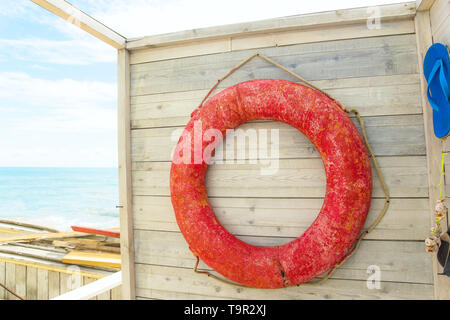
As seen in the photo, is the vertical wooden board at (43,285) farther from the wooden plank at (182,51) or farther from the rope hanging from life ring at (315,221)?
the wooden plank at (182,51)

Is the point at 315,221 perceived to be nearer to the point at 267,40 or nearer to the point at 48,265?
the point at 267,40

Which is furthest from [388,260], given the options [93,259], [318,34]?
[93,259]

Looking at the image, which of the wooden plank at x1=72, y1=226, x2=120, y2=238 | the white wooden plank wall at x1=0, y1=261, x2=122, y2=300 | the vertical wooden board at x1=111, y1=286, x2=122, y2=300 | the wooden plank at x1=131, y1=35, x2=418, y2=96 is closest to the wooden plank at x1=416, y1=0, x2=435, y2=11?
the wooden plank at x1=131, y1=35, x2=418, y2=96

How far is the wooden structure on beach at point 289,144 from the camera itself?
1.13 m

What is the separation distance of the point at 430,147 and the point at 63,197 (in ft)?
47.5

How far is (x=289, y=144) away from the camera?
48.9 inches

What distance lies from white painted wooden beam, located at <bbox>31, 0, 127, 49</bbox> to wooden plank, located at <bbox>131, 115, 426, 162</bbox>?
0.47 metres

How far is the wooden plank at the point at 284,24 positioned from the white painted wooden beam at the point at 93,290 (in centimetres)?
146

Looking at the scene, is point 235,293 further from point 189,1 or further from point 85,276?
point 85,276

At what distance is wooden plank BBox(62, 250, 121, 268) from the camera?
265 cm

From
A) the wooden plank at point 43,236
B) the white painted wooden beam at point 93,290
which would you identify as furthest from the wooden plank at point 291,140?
the wooden plank at point 43,236

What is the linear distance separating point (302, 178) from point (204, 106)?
54 cm

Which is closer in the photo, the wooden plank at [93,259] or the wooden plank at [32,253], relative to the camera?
the wooden plank at [93,259]

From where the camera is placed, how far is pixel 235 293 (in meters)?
1.30
